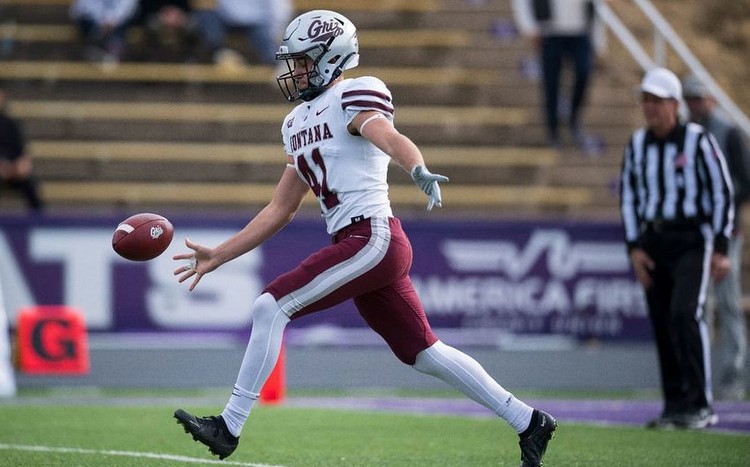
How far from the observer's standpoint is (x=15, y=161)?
12672 millimetres

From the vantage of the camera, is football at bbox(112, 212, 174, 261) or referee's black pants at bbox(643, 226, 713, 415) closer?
football at bbox(112, 212, 174, 261)

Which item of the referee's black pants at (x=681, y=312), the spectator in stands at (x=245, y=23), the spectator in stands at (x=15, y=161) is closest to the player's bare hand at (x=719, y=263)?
the referee's black pants at (x=681, y=312)

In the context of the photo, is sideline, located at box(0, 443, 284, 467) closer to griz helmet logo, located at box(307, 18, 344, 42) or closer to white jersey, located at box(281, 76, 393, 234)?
white jersey, located at box(281, 76, 393, 234)

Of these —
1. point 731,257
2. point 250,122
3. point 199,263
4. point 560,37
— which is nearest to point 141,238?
point 199,263

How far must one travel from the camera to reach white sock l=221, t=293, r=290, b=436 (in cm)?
557

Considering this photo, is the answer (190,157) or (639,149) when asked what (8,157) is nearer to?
(190,157)

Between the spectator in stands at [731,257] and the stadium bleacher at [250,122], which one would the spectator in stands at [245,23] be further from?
the spectator in stands at [731,257]

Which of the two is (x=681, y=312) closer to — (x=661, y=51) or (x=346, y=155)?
(x=346, y=155)

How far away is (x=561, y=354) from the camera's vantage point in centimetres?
1206

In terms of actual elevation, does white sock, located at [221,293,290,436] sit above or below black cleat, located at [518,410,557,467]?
above

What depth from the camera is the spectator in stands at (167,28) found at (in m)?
14.5

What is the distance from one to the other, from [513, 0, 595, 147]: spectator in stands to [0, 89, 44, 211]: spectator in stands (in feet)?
15.9

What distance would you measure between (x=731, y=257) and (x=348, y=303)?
3126 mm

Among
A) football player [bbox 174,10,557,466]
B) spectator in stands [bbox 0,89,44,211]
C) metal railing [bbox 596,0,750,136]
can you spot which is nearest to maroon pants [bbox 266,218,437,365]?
football player [bbox 174,10,557,466]
